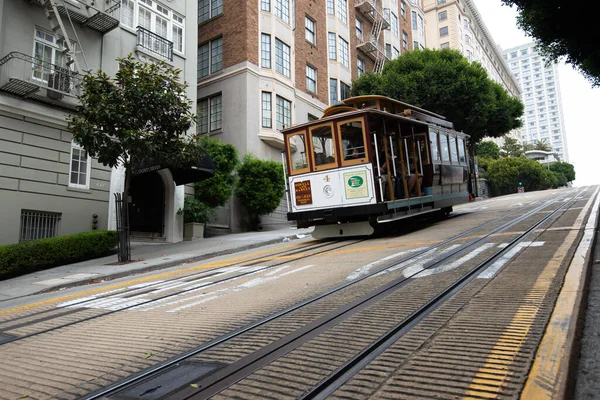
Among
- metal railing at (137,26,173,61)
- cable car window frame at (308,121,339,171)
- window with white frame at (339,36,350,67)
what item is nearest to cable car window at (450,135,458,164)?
cable car window frame at (308,121,339,171)

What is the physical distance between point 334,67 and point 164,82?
782 inches

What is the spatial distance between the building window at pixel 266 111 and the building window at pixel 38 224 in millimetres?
12174

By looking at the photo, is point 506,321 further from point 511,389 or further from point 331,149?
point 331,149

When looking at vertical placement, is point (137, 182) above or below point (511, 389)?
above

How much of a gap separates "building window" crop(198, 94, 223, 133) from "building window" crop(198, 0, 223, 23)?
16.1 feet

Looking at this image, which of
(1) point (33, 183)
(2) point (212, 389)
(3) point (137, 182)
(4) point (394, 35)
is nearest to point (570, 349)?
(2) point (212, 389)

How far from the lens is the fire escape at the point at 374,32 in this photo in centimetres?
3456

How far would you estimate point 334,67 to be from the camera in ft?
101

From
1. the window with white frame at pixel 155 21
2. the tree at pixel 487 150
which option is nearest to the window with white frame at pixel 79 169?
the window with white frame at pixel 155 21

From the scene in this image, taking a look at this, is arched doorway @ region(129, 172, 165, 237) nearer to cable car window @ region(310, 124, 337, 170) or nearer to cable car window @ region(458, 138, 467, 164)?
cable car window @ region(310, 124, 337, 170)

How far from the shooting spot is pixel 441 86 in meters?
29.4

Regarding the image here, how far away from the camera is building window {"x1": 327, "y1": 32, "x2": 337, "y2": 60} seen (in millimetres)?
30719

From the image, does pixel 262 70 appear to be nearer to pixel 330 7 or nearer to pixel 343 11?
pixel 330 7

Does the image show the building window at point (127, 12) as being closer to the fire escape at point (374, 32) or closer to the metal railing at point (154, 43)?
the metal railing at point (154, 43)
